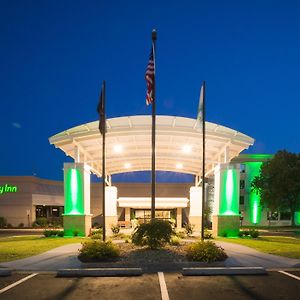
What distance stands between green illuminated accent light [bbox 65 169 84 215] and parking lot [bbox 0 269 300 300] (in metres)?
13.8

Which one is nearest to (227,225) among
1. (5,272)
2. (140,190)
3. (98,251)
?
(98,251)

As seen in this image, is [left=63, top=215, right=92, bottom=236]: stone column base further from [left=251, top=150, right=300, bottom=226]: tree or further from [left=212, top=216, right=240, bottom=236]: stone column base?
[left=251, top=150, right=300, bottom=226]: tree

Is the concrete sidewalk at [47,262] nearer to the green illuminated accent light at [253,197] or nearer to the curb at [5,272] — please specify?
the curb at [5,272]

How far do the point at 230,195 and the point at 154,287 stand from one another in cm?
1666

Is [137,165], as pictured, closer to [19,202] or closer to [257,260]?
[19,202]

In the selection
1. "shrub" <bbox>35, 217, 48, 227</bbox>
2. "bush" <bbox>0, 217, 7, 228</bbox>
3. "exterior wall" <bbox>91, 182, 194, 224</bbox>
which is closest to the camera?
"bush" <bbox>0, 217, 7, 228</bbox>

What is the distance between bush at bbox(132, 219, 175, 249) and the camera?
49.8 ft

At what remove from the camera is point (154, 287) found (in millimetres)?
9969

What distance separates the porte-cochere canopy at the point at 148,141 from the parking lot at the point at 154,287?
912 cm

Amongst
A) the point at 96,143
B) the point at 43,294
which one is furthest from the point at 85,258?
the point at 96,143

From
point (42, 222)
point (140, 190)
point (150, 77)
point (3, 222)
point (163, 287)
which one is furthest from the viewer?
point (140, 190)

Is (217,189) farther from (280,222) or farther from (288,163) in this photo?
(280,222)

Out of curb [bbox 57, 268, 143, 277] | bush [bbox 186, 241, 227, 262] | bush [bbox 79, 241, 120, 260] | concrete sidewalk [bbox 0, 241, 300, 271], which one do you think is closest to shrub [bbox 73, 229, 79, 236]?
concrete sidewalk [bbox 0, 241, 300, 271]

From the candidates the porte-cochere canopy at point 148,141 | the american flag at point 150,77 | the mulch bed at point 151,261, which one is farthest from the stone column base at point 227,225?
the american flag at point 150,77
